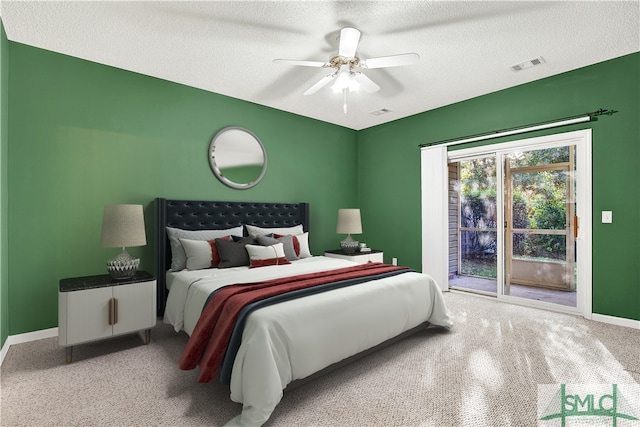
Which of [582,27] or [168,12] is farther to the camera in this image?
[582,27]

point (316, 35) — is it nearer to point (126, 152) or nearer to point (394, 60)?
point (394, 60)

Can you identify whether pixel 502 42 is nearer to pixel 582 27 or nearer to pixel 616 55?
pixel 582 27

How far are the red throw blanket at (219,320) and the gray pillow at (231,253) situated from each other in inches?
37.7

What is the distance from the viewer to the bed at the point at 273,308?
1.90 m

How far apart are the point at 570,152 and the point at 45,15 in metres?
5.26

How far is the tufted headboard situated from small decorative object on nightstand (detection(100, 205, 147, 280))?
59cm

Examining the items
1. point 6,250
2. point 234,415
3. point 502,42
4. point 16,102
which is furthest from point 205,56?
point 234,415

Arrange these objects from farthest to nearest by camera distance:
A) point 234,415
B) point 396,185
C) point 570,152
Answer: point 396,185
point 570,152
point 234,415

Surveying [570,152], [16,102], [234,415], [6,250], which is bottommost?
[234,415]

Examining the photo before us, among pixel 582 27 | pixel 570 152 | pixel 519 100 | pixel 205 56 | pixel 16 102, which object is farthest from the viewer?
pixel 519 100

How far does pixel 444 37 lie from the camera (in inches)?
114

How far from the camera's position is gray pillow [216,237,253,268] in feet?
11.4

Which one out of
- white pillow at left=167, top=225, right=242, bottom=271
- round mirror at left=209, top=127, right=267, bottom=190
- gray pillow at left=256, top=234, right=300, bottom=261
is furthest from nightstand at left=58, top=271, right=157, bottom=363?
round mirror at left=209, top=127, right=267, bottom=190

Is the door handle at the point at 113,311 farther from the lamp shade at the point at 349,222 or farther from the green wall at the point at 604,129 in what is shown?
the green wall at the point at 604,129
